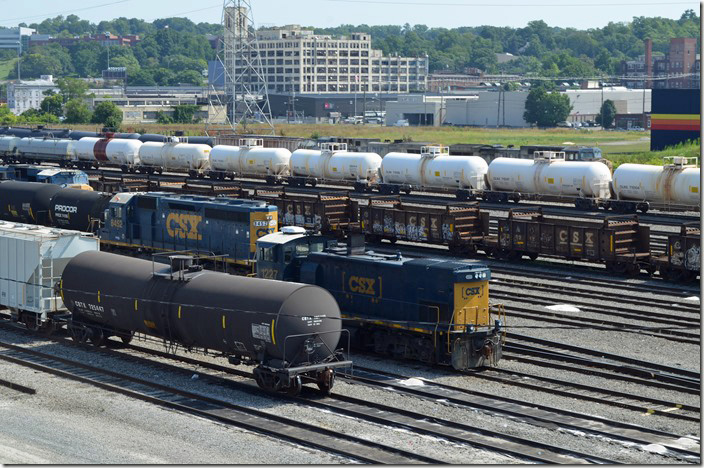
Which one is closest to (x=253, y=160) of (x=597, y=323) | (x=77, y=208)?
(x=77, y=208)

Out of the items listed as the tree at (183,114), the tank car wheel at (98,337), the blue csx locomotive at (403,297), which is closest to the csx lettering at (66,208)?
the tank car wheel at (98,337)

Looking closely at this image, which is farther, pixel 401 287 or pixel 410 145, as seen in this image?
pixel 410 145

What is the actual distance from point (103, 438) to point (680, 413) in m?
13.7

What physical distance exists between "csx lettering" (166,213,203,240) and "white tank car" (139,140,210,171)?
44.1 meters

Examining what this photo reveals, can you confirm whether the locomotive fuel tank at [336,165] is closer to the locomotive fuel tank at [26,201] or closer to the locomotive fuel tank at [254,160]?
the locomotive fuel tank at [254,160]

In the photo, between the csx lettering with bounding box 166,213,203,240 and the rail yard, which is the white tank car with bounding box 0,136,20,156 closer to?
the rail yard

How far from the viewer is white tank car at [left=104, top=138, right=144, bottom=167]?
9234 cm

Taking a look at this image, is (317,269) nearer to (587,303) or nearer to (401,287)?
(401,287)

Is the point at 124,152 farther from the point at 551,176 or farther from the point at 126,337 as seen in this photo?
the point at 126,337

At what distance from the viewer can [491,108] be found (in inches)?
6801

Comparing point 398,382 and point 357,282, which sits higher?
point 357,282

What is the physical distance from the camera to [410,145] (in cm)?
9388

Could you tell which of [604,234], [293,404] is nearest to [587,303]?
[604,234]

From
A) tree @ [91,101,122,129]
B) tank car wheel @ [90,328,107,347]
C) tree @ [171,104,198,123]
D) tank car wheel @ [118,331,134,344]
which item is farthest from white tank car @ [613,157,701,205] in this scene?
tree @ [171,104,198,123]
